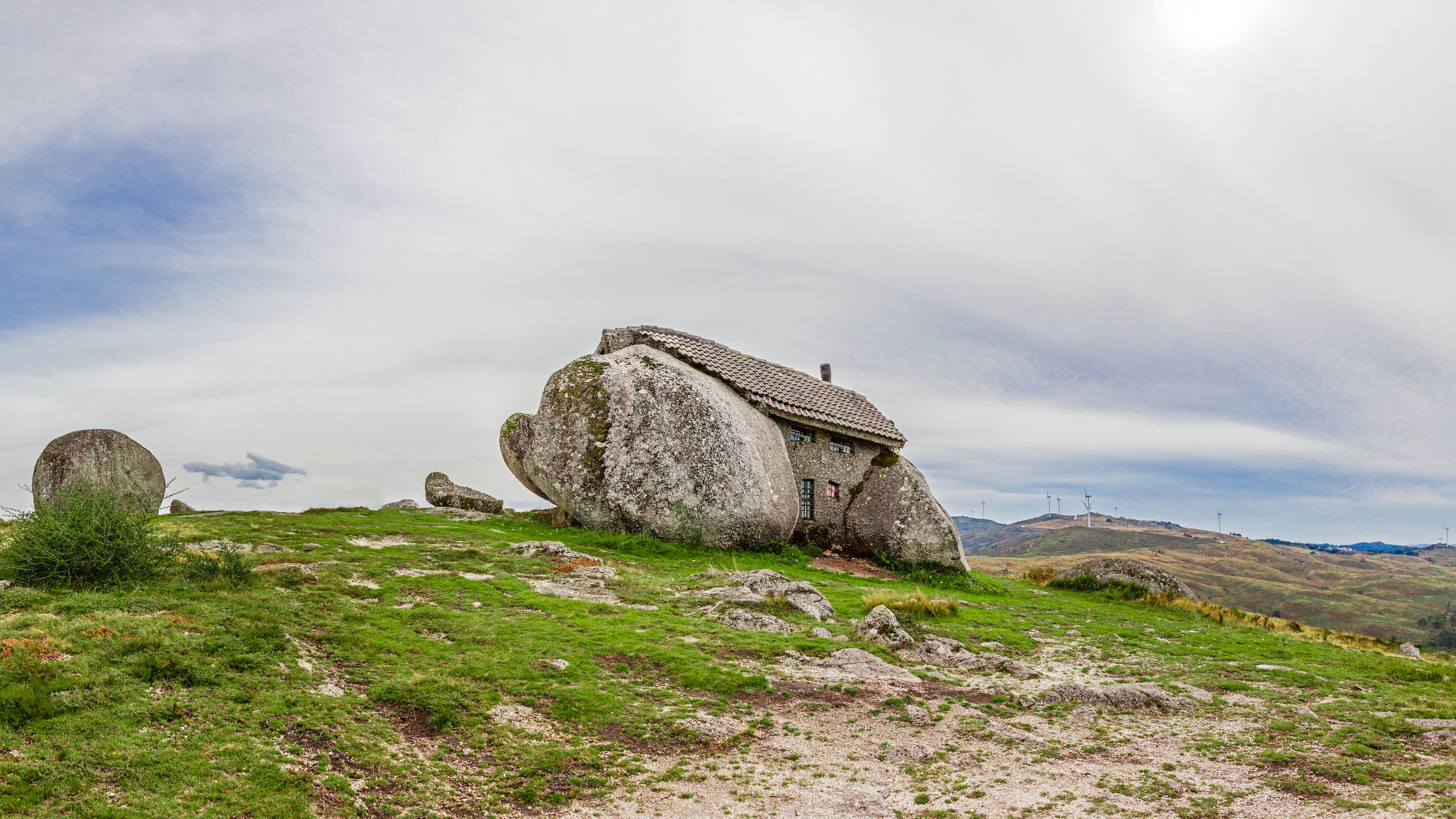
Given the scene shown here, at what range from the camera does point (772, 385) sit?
32.2 m

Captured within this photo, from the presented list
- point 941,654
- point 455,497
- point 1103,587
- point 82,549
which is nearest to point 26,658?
point 82,549

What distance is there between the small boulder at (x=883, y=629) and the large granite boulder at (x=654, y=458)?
10.1 m

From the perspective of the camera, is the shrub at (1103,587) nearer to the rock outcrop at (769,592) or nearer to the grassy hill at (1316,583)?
the rock outcrop at (769,592)

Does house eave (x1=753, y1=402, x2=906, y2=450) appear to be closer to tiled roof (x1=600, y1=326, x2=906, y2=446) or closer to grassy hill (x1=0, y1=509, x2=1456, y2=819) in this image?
tiled roof (x1=600, y1=326, x2=906, y2=446)

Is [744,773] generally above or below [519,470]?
below

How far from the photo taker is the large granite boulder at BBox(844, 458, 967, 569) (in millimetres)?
29484

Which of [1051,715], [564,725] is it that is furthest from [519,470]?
[1051,715]

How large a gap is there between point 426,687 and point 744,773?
15.0ft

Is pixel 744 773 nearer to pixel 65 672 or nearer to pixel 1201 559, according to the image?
pixel 65 672

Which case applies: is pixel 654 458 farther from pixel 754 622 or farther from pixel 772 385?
pixel 754 622

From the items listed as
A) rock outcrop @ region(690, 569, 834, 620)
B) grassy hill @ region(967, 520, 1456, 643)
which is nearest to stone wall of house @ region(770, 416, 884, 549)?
rock outcrop @ region(690, 569, 834, 620)

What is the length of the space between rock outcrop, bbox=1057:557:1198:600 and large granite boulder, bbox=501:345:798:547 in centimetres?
1355

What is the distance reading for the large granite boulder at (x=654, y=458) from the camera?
83.0 ft

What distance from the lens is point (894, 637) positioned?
15.1 meters
